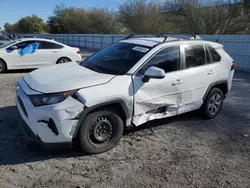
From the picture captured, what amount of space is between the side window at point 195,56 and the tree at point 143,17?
21927 millimetres

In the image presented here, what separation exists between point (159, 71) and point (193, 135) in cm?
155

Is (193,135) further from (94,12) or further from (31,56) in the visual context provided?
(94,12)

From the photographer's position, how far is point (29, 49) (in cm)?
957

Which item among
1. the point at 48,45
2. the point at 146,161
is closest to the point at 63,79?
the point at 146,161

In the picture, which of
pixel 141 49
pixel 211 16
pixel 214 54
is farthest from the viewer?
pixel 211 16

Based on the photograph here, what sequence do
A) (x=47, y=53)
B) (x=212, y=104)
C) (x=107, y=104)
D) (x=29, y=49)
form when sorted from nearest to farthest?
(x=107, y=104) → (x=212, y=104) → (x=29, y=49) → (x=47, y=53)

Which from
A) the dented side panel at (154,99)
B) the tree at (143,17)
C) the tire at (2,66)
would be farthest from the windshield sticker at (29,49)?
the tree at (143,17)

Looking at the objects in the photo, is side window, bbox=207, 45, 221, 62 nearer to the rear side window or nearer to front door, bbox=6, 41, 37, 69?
the rear side window

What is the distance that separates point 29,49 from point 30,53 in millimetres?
159

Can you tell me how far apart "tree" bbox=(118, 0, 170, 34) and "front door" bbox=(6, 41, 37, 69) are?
18677 mm

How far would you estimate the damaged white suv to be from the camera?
123 inches

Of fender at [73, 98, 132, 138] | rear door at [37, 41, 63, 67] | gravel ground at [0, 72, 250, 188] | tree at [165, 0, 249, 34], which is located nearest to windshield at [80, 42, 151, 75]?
fender at [73, 98, 132, 138]

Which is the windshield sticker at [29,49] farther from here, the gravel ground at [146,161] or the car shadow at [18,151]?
the car shadow at [18,151]

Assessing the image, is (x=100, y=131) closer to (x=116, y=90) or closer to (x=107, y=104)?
(x=107, y=104)
